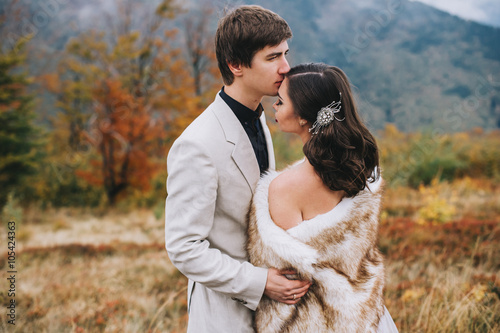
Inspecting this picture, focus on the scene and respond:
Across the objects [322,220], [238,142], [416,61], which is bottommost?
[416,61]

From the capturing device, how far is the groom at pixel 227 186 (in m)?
1.43

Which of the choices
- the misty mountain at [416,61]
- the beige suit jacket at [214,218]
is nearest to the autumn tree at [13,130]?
the beige suit jacket at [214,218]

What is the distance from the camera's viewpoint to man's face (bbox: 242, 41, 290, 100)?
1.64 metres

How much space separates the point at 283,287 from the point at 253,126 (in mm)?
842

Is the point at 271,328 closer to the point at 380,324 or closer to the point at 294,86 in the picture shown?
the point at 380,324

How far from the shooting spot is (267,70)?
165 cm

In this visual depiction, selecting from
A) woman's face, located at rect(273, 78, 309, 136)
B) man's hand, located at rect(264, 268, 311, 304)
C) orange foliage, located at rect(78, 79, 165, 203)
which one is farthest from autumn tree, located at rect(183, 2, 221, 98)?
man's hand, located at rect(264, 268, 311, 304)

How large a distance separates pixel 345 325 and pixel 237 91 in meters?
1.17

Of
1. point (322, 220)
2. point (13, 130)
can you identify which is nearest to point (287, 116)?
point (322, 220)

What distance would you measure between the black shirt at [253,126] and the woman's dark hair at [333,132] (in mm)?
265

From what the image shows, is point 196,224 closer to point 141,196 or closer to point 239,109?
point 239,109

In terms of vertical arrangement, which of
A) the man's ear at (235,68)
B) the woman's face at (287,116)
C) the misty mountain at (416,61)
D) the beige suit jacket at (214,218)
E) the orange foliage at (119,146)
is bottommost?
the misty mountain at (416,61)

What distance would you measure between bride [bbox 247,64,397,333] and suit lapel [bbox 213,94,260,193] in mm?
68

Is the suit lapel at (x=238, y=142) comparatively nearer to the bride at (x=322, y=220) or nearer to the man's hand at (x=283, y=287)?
the bride at (x=322, y=220)
